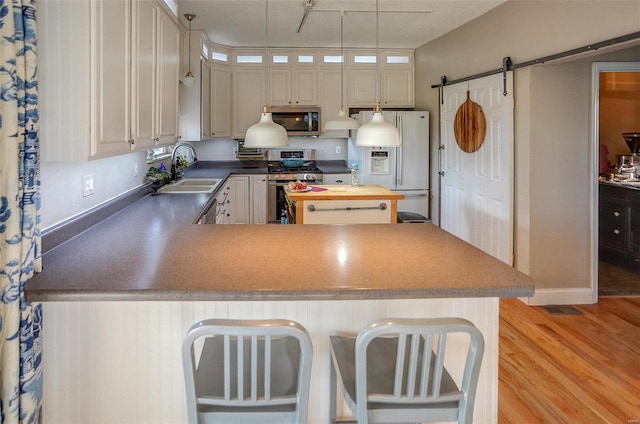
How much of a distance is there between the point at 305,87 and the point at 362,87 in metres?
0.74

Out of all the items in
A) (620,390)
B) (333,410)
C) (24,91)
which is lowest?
(620,390)

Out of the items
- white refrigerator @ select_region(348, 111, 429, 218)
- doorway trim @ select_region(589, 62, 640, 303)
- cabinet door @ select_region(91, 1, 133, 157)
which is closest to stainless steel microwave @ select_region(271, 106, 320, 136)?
white refrigerator @ select_region(348, 111, 429, 218)

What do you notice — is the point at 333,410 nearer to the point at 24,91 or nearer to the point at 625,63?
the point at 24,91

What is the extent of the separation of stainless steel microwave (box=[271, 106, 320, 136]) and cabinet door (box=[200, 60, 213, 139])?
81cm

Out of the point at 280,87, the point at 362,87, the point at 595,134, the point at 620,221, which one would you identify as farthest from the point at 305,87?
the point at 620,221

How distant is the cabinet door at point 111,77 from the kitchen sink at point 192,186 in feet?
6.07

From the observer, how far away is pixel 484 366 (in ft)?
6.07

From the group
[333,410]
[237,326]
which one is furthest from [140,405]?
[237,326]

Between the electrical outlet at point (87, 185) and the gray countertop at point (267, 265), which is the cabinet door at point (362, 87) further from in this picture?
the electrical outlet at point (87, 185)

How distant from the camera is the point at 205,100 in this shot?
5.72m

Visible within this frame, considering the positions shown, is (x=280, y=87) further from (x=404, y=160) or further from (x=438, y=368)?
(x=438, y=368)

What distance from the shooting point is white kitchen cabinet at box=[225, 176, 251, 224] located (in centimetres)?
596

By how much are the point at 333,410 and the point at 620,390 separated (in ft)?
5.91

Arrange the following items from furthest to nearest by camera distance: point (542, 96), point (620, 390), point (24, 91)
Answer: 1. point (542, 96)
2. point (620, 390)
3. point (24, 91)
